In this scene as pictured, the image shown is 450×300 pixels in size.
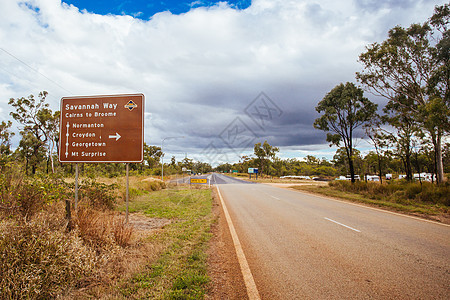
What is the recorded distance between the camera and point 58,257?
3.70m

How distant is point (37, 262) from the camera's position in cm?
347

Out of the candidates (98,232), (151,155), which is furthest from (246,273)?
(151,155)

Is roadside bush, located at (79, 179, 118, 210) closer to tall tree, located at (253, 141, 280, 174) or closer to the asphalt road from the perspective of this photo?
the asphalt road

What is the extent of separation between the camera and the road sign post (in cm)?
730

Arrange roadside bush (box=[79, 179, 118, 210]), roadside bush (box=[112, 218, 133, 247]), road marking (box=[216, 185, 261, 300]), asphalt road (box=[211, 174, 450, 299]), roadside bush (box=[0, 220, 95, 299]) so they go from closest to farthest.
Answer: roadside bush (box=[0, 220, 95, 299])
road marking (box=[216, 185, 261, 300])
asphalt road (box=[211, 174, 450, 299])
roadside bush (box=[112, 218, 133, 247])
roadside bush (box=[79, 179, 118, 210])

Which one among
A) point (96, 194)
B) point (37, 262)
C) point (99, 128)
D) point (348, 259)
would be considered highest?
point (99, 128)

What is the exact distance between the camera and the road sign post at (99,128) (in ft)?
23.9

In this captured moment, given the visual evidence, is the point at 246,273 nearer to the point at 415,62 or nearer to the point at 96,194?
the point at 96,194

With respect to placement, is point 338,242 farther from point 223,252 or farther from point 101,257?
point 101,257

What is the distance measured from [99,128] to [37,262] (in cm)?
454

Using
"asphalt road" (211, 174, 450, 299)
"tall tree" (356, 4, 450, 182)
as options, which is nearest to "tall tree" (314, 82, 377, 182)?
"tall tree" (356, 4, 450, 182)

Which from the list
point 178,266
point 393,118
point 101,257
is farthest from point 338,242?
point 393,118

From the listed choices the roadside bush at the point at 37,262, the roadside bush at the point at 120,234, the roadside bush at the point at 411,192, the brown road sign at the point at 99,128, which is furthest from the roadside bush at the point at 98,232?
the roadside bush at the point at 411,192

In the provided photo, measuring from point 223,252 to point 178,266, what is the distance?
137 centimetres
